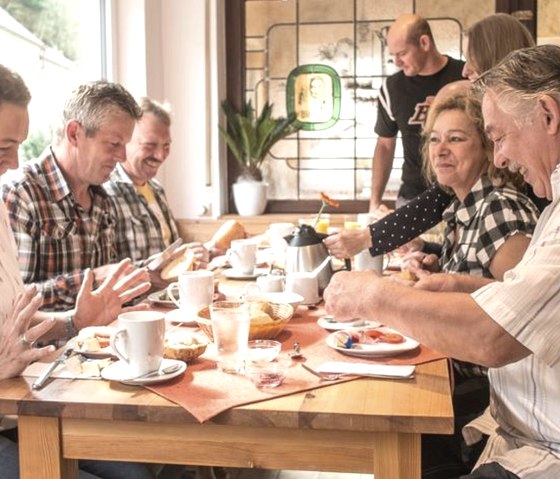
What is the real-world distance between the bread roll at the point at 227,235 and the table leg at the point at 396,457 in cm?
188

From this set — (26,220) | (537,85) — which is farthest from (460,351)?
(26,220)

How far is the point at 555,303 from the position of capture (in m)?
1.19

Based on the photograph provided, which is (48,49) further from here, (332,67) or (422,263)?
(422,263)

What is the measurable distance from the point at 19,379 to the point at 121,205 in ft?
5.25

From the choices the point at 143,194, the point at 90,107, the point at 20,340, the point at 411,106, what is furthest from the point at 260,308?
the point at 411,106

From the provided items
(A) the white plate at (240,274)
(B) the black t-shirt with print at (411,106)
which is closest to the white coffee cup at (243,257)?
(A) the white plate at (240,274)

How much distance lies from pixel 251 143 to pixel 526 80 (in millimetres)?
3063

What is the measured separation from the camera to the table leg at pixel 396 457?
1.24 meters

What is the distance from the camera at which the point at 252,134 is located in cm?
438

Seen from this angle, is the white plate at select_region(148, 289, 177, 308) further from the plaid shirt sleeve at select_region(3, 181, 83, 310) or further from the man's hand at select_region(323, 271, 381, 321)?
the man's hand at select_region(323, 271, 381, 321)

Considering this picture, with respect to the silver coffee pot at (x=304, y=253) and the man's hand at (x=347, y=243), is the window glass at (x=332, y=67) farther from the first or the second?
the silver coffee pot at (x=304, y=253)

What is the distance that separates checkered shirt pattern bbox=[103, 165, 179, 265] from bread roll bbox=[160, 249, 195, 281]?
13.3 inches

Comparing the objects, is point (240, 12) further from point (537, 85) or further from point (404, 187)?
point (537, 85)

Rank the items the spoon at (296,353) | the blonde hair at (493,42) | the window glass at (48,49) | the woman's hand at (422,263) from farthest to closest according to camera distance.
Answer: the window glass at (48,49) → the blonde hair at (493,42) → the woman's hand at (422,263) → the spoon at (296,353)
